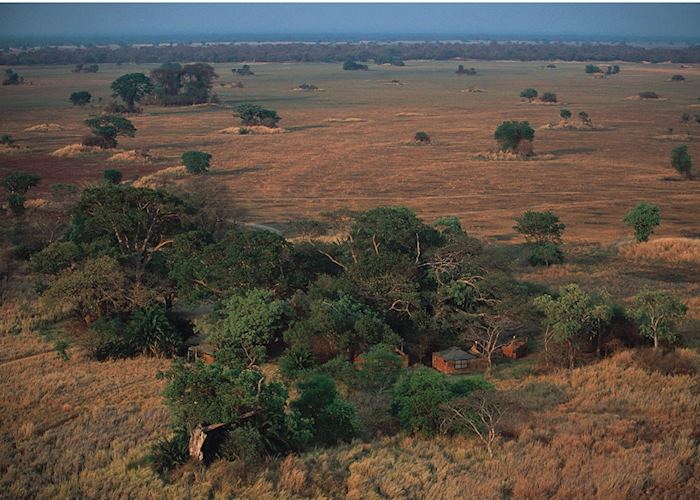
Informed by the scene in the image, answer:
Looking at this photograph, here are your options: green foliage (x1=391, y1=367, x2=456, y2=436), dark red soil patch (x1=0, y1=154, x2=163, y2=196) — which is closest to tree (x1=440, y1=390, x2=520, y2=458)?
green foliage (x1=391, y1=367, x2=456, y2=436)

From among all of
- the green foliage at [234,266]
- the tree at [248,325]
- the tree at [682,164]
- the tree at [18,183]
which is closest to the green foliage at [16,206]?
the tree at [18,183]

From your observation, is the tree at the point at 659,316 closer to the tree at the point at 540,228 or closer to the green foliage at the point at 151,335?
the green foliage at the point at 151,335

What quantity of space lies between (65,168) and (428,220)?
24551 mm

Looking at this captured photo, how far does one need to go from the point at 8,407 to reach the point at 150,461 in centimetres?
456

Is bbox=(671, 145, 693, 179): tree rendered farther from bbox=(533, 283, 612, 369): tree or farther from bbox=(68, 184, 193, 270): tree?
bbox=(68, 184, 193, 270): tree

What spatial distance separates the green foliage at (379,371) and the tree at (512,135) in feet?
133

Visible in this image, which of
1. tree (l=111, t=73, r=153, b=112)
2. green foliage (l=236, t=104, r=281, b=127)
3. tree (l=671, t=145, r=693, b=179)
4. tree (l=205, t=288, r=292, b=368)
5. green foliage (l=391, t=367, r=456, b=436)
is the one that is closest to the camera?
green foliage (l=391, t=367, r=456, b=436)

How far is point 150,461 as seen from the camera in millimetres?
12680

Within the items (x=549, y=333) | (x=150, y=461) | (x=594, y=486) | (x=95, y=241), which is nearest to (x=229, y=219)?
(x=95, y=241)

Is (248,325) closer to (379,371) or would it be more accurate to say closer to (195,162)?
(379,371)

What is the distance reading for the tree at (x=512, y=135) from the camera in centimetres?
5553

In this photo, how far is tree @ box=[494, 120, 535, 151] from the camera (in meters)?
55.5

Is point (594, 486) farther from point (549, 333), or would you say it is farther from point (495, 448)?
point (549, 333)

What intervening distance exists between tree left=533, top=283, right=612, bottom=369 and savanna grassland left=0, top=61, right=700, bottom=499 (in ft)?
2.88
